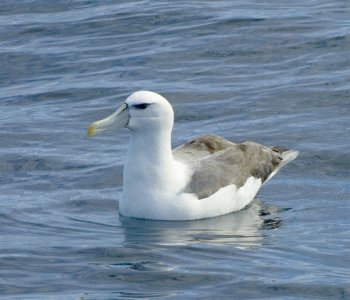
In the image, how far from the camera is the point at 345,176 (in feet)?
55.4

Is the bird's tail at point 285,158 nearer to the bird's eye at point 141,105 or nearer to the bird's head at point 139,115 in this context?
the bird's head at point 139,115

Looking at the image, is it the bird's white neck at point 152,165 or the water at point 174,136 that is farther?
the bird's white neck at point 152,165

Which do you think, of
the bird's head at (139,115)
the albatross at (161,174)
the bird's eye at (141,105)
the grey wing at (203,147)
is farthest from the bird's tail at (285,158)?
the bird's eye at (141,105)

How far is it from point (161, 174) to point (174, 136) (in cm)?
359

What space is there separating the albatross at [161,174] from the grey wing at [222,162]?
11 mm

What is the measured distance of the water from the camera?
1320 cm

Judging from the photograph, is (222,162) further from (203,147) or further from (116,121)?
(116,121)

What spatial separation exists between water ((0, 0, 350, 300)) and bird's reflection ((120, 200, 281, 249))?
3 centimetres

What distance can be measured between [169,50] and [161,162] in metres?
8.32

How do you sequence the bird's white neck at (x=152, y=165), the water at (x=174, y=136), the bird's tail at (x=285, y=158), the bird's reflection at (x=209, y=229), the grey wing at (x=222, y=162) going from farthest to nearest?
the bird's tail at (x=285, y=158)
the grey wing at (x=222, y=162)
the bird's white neck at (x=152, y=165)
the bird's reflection at (x=209, y=229)
the water at (x=174, y=136)

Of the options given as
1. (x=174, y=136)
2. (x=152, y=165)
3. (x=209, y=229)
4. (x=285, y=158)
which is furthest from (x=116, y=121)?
(x=174, y=136)

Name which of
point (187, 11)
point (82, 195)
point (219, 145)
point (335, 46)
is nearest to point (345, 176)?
point (219, 145)

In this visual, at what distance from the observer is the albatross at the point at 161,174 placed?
50.3 feet

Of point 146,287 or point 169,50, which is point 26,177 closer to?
point 146,287
